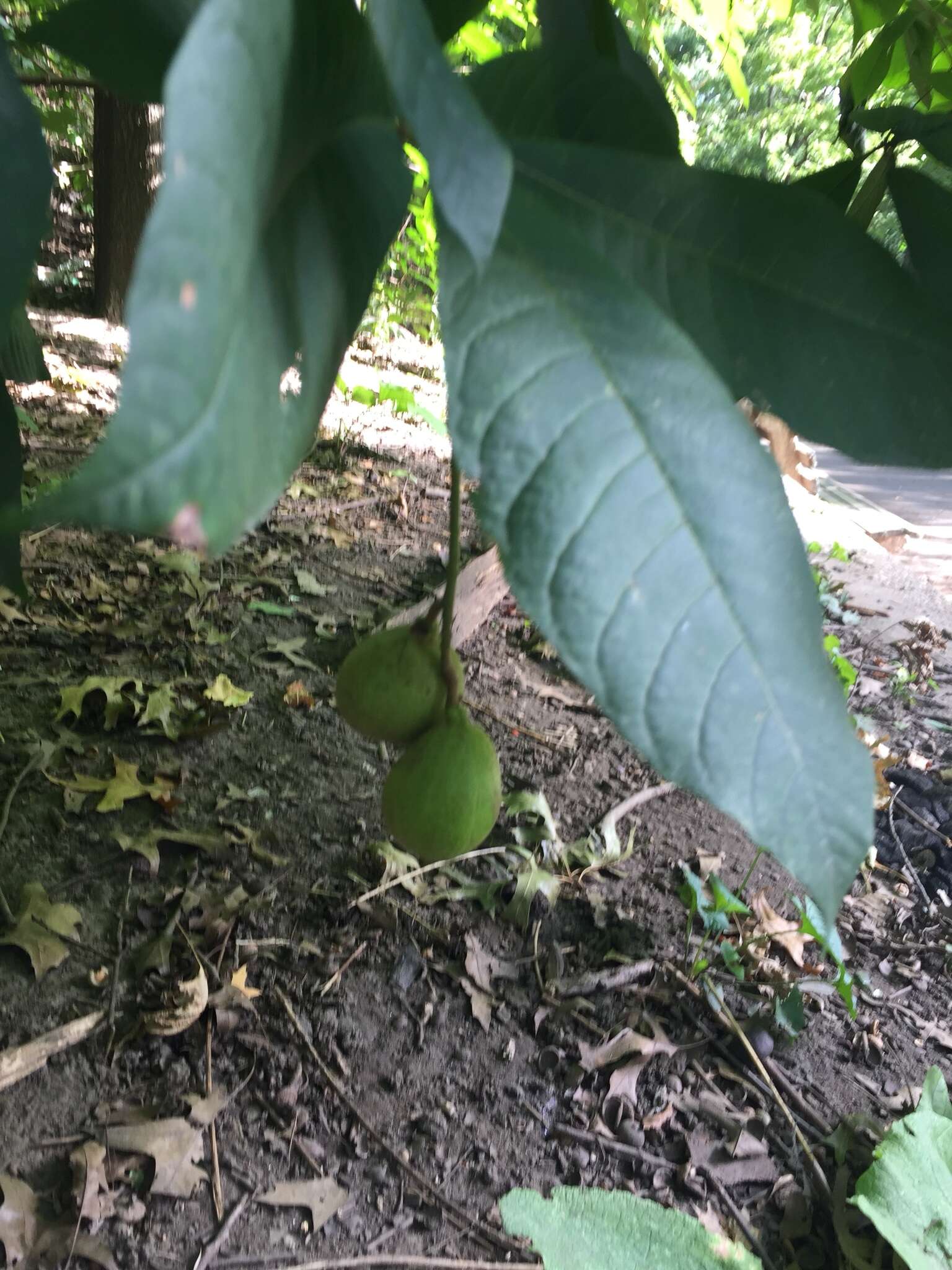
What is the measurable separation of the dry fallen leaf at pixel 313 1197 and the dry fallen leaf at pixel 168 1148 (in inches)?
4.4

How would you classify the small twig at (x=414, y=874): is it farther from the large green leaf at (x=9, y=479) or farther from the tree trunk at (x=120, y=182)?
the tree trunk at (x=120, y=182)

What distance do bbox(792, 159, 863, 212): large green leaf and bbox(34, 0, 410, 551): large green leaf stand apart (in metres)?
0.50

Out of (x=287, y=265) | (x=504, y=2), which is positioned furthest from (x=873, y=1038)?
(x=504, y=2)

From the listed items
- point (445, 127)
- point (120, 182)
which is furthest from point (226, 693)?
point (120, 182)

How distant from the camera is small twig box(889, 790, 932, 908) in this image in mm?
2217

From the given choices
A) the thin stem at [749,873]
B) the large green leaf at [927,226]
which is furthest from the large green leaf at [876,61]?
the thin stem at [749,873]

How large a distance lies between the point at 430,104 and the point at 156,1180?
1.50 meters

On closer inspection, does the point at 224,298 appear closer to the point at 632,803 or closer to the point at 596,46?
the point at 596,46

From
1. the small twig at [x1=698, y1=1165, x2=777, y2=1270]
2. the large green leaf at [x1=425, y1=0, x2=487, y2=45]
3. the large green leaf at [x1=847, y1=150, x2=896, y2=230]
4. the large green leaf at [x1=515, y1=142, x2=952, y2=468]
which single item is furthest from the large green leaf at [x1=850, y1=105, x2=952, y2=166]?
the small twig at [x1=698, y1=1165, x2=777, y2=1270]

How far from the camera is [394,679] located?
824 millimetres

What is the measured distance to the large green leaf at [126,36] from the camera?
1.78 feet

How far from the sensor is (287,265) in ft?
1.24

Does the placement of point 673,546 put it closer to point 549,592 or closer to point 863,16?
point 549,592

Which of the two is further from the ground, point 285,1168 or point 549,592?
point 549,592
